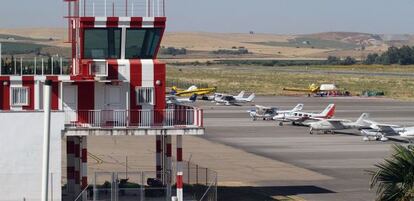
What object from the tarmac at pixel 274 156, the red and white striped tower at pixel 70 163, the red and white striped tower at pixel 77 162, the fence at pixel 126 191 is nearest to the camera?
the fence at pixel 126 191

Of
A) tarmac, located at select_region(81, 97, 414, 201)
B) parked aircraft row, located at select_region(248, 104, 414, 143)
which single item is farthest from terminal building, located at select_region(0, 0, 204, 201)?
parked aircraft row, located at select_region(248, 104, 414, 143)

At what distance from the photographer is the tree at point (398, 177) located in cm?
2822

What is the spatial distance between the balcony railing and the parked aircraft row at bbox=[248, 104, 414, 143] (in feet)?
122

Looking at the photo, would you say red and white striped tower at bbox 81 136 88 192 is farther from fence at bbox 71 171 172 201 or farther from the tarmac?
the tarmac

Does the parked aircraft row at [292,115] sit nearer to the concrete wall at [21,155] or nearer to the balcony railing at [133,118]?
the balcony railing at [133,118]

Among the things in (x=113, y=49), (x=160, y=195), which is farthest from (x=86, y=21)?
(x=160, y=195)

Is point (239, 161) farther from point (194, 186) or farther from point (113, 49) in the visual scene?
point (113, 49)

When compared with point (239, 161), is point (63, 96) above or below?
above

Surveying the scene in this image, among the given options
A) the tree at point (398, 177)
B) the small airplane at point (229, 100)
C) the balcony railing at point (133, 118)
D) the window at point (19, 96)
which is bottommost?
the small airplane at point (229, 100)

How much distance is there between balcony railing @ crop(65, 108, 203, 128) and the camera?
41312 millimetres

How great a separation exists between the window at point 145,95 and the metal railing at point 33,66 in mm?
3969

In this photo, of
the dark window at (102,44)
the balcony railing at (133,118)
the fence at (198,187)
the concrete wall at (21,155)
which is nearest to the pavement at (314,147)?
the fence at (198,187)

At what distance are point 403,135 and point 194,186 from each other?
36668mm

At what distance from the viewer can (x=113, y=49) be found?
139ft
